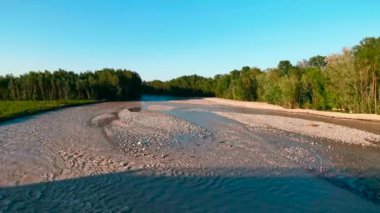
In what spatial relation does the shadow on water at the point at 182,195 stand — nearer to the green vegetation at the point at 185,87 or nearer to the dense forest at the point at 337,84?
the dense forest at the point at 337,84

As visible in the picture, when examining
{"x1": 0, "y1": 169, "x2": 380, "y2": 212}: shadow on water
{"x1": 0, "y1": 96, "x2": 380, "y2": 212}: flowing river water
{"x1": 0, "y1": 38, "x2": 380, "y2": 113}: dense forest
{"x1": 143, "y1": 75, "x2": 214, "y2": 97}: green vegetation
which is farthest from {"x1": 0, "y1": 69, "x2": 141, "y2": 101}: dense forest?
{"x1": 0, "y1": 169, "x2": 380, "y2": 212}: shadow on water

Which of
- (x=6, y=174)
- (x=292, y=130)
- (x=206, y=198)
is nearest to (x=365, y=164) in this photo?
(x=206, y=198)

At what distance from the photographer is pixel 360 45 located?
228ft

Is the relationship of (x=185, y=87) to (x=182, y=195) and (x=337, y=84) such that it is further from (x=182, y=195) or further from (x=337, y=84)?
(x=182, y=195)

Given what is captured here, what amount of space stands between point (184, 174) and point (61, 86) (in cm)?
10476

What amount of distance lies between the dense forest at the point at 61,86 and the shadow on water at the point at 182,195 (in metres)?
103

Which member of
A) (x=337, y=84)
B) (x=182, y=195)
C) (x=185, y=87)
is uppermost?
(x=185, y=87)

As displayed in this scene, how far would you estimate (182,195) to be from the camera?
15047mm

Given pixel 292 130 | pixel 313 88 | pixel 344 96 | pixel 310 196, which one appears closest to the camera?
pixel 310 196

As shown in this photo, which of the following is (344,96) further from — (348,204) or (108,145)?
(348,204)

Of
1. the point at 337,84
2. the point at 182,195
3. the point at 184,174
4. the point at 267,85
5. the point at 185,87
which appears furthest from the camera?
the point at 185,87

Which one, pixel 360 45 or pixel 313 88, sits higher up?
pixel 360 45

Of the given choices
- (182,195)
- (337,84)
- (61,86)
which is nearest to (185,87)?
(61,86)

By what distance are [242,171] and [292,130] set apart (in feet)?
69.8
